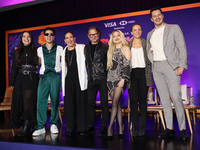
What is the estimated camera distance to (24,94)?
3.42 metres

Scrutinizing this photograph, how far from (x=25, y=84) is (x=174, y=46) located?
94.1 inches

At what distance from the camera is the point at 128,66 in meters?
2.90

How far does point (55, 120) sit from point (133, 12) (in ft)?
15.0

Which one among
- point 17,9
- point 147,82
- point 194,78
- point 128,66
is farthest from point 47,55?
point 17,9

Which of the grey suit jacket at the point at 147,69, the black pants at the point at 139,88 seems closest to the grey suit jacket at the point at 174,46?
the grey suit jacket at the point at 147,69

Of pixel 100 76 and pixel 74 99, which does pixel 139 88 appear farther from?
pixel 74 99

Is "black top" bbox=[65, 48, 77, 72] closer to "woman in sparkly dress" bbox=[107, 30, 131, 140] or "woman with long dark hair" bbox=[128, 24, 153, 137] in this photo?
"woman in sparkly dress" bbox=[107, 30, 131, 140]

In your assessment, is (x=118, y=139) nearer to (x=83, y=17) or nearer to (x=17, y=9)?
(x=83, y=17)

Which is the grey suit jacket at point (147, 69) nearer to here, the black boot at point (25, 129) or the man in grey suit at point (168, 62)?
the man in grey suit at point (168, 62)

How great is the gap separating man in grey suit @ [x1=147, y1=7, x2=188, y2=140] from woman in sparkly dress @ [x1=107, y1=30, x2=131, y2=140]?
379 millimetres

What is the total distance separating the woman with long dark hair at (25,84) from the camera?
3412 millimetres

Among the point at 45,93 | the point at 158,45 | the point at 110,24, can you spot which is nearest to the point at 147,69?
the point at 158,45

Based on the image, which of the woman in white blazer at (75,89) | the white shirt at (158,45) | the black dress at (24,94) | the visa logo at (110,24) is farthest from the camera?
the visa logo at (110,24)

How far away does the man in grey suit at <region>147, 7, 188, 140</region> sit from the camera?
111 inches
